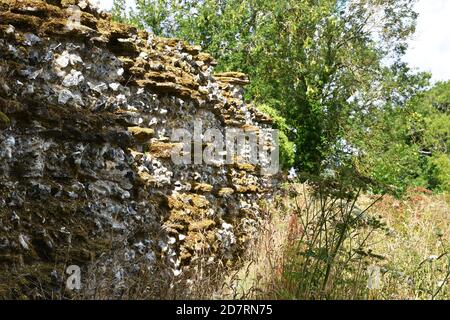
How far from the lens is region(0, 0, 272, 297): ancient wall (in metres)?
3.52

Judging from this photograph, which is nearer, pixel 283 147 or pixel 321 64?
pixel 283 147

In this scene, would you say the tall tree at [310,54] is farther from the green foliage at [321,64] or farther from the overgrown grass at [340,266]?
the overgrown grass at [340,266]

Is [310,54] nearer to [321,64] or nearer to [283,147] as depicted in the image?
[321,64]

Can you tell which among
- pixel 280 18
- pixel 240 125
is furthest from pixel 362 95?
pixel 240 125

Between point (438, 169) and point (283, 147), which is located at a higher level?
point (283, 147)

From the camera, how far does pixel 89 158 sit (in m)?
4.02

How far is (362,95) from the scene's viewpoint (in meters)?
18.1

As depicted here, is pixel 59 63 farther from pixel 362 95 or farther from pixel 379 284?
pixel 362 95
